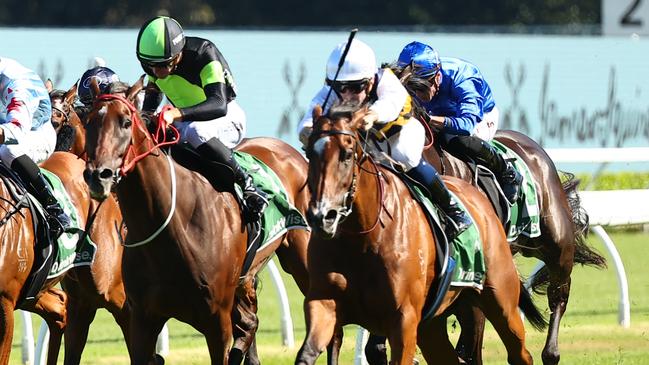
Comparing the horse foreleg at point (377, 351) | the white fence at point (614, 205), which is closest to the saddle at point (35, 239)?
the horse foreleg at point (377, 351)

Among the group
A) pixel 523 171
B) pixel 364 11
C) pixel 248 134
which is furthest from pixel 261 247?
pixel 364 11

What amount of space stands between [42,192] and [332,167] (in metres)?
2.38

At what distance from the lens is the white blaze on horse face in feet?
17.6

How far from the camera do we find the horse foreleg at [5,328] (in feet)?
21.9

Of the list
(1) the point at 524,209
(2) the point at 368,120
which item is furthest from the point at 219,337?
(1) the point at 524,209

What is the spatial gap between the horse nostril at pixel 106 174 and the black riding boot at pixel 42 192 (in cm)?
147

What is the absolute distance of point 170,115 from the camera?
248 inches

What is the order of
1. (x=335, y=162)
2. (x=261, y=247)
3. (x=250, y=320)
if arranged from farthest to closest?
(x=250, y=320) → (x=261, y=247) → (x=335, y=162)

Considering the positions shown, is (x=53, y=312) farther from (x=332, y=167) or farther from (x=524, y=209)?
(x=332, y=167)

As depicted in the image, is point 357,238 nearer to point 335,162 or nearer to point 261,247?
point 335,162

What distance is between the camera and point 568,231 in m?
8.84

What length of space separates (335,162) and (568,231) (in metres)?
3.82

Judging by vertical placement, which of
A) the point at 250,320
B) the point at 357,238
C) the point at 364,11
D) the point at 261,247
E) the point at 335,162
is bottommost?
the point at 364,11

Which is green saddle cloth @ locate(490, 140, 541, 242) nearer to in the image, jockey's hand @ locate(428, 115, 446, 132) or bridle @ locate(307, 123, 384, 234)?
jockey's hand @ locate(428, 115, 446, 132)
